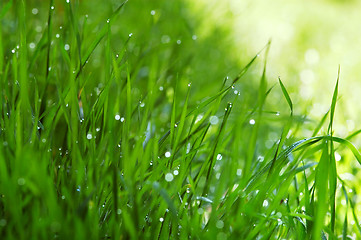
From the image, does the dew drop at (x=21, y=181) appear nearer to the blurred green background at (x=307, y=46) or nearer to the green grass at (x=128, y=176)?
the green grass at (x=128, y=176)

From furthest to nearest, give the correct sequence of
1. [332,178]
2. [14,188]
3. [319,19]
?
1. [319,19]
2. [332,178]
3. [14,188]

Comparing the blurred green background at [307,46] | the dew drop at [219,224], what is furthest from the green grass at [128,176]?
the blurred green background at [307,46]

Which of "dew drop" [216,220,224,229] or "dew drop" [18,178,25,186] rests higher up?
"dew drop" [216,220,224,229]

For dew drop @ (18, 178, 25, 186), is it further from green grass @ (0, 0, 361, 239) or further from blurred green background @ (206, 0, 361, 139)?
blurred green background @ (206, 0, 361, 139)

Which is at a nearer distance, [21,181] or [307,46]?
[21,181]

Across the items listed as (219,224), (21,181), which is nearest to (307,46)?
(219,224)

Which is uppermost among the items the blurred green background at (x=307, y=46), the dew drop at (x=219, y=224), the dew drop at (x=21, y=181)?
the blurred green background at (x=307, y=46)

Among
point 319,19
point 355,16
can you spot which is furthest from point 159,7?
point 355,16

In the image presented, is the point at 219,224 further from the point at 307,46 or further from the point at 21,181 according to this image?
the point at 307,46

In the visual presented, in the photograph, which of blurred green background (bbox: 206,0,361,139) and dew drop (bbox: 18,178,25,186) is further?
blurred green background (bbox: 206,0,361,139)

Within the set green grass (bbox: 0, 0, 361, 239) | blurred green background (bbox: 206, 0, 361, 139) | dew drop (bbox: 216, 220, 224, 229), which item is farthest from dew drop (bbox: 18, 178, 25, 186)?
blurred green background (bbox: 206, 0, 361, 139)

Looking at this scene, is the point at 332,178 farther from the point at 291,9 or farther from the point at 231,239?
the point at 291,9
